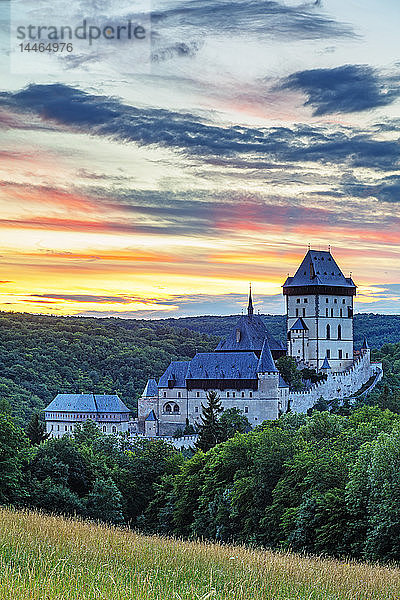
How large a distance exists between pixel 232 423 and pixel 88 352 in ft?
229

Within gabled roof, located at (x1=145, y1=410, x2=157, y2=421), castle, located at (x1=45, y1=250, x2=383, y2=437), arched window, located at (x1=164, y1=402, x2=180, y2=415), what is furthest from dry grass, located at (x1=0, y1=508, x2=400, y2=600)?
arched window, located at (x1=164, y1=402, x2=180, y2=415)

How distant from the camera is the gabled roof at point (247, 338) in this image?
9075 cm

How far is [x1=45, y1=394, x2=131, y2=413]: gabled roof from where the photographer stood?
9194cm

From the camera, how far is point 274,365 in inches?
3253

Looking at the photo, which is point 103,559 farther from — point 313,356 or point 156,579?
point 313,356

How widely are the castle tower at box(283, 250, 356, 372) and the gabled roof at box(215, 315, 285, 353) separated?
370 cm

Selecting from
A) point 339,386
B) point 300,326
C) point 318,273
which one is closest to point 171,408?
point 339,386

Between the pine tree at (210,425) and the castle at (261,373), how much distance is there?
151cm

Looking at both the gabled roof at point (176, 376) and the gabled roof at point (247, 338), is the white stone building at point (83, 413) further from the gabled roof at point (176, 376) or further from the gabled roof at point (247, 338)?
the gabled roof at point (247, 338)

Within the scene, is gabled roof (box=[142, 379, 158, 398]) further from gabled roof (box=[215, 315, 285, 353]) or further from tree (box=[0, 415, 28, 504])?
tree (box=[0, 415, 28, 504])

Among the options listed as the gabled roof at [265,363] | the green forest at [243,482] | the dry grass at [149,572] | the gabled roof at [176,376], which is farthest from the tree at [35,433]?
the dry grass at [149,572]

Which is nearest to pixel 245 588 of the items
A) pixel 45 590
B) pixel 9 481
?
pixel 45 590

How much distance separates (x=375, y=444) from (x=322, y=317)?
67866mm

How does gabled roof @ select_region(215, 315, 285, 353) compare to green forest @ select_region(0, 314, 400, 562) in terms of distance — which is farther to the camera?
gabled roof @ select_region(215, 315, 285, 353)
